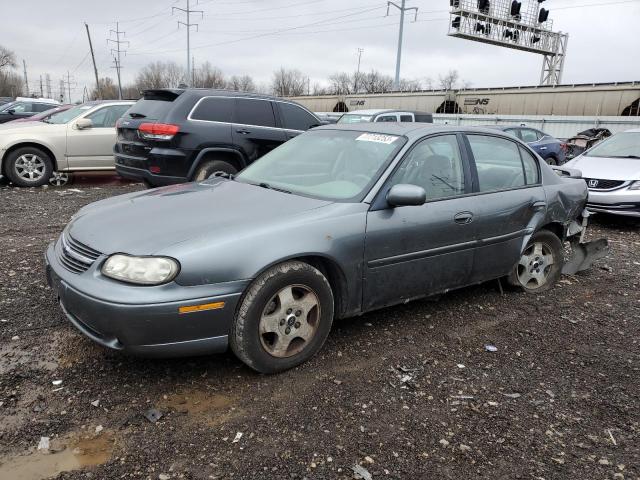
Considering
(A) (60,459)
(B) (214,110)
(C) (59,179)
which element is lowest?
(A) (60,459)

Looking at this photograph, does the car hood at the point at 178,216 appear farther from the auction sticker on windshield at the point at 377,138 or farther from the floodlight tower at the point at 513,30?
the floodlight tower at the point at 513,30

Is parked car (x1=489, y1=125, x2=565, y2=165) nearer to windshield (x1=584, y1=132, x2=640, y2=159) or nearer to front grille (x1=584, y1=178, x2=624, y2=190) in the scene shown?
windshield (x1=584, y1=132, x2=640, y2=159)

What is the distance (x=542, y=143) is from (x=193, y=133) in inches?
468

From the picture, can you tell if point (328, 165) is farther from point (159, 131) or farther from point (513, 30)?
point (513, 30)

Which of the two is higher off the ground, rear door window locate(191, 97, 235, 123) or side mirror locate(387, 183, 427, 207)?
rear door window locate(191, 97, 235, 123)

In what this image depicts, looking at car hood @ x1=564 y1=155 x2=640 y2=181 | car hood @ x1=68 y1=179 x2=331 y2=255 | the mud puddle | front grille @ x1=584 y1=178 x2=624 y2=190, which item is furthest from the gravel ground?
car hood @ x1=564 y1=155 x2=640 y2=181

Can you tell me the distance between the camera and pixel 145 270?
274 centimetres

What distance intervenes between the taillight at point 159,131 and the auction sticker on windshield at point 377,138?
3.91 metres

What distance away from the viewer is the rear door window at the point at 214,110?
7.42 meters

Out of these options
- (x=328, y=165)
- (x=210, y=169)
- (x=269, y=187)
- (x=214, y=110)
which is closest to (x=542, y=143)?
(x=214, y=110)

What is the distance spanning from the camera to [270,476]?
7.70 feet

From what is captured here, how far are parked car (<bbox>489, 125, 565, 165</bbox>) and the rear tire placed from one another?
10.3 m

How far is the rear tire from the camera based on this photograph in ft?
23.9

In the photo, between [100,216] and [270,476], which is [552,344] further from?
[100,216]
